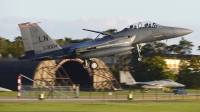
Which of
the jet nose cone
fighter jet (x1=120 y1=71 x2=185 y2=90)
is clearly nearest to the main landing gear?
the jet nose cone

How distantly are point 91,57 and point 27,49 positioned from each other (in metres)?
6.49

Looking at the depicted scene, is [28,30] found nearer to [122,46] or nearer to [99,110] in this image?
[122,46]

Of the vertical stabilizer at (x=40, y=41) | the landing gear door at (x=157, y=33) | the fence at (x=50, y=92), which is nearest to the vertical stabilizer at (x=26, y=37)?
the vertical stabilizer at (x=40, y=41)

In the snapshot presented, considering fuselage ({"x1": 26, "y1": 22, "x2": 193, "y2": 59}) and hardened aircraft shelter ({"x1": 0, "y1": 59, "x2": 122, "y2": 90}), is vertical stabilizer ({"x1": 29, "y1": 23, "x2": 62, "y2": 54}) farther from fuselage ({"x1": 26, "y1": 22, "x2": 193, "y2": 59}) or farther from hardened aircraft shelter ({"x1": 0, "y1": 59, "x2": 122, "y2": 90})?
hardened aircraft shelter ({"x1": 0, "y1": 59, "x2": 122, "y2": 90})

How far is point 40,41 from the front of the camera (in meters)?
46.9

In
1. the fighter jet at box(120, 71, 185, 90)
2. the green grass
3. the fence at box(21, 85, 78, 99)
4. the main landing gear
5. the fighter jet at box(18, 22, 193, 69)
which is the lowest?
the green grass

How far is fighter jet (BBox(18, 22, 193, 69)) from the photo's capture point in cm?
4491

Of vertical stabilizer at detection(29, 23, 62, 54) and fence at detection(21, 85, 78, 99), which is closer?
vertical stabilizer at detection(29, 23, 62, 54)

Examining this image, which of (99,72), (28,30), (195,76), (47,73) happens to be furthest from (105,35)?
(195,76)

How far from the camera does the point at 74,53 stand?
45844mm

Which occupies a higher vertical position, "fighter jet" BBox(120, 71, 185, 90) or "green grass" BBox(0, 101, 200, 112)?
Answer: "fighter jet" BBox(120, 71, 185, 90)

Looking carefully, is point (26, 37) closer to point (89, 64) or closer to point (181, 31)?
point (89, 64)

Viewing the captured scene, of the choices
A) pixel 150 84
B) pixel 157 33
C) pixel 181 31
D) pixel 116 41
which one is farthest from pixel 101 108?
pixel 150 84

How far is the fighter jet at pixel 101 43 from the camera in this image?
44906 millimetres
